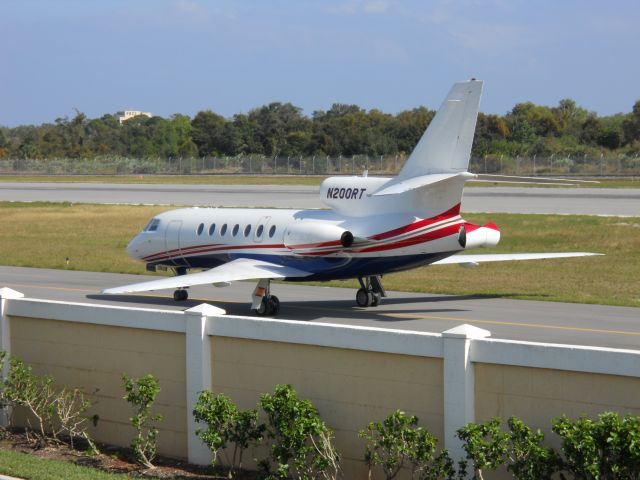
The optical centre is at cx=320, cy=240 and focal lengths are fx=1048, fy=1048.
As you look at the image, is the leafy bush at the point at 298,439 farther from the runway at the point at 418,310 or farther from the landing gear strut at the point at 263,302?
the landing gear strut at the point at 263,302

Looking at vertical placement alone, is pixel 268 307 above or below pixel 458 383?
below

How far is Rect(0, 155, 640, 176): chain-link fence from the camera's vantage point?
9225 centimetres

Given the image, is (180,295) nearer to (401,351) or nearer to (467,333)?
(401,351)

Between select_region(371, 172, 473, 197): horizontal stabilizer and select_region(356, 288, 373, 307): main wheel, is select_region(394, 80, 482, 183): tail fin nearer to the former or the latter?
select_region(371, 172, 473, 197): horizontal stabilizer

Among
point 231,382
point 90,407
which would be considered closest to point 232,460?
point 231,382

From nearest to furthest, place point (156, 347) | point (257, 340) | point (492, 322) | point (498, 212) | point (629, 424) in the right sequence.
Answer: point (629, 424), point (257, 340), point (156, 347), point (492, 322), point (498, 212)

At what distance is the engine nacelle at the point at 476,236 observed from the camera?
76.7 feet

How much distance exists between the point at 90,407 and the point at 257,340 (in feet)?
11.5

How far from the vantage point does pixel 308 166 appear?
11000 centimetres

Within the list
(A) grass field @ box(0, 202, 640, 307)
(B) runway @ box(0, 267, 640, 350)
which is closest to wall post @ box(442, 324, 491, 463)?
(B) runway @ box(0, 267, 640, 350)

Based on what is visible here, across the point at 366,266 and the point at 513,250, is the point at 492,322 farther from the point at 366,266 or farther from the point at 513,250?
Answer: the point at 513,250

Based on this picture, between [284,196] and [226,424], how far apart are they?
59.1 metres

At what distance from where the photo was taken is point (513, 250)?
4103 cm

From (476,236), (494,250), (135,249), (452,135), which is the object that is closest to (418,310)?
(476,236)
